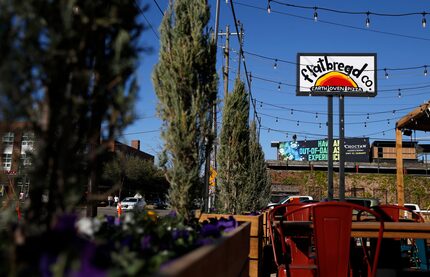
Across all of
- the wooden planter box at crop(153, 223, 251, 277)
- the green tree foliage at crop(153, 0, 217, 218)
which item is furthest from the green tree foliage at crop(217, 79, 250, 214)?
the wooden planter box at crop(153, 223, 251, 277)

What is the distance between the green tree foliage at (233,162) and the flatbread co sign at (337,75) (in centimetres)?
811

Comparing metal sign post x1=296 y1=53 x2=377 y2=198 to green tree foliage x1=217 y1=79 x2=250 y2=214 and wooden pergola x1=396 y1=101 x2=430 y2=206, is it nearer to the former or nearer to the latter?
wooden pergola x1=396 y1=101 x2=430 y2=206

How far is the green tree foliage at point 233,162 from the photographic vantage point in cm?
984

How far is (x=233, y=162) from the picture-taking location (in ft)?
32.6

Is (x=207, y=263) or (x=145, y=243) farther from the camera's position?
(x=145, y=243)

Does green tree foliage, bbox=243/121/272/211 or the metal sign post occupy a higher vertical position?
the metal sign post

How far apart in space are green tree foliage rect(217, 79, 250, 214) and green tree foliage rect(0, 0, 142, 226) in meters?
7.81

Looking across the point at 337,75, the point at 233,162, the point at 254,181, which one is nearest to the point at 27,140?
the point at 233,162

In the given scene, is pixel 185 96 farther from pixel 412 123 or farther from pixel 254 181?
pixel 412 123

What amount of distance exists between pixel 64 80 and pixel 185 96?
2.69m

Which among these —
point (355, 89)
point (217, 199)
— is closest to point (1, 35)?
point (217, 199)

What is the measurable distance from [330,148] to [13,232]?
14404mm

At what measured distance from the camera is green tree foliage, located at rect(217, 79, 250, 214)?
9844 mm

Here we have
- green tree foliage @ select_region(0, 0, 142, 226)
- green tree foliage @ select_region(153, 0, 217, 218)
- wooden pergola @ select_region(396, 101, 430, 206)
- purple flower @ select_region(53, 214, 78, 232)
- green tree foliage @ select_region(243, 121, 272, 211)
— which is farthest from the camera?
green tree foliage @ select_region(243, 121, 272, 211)
